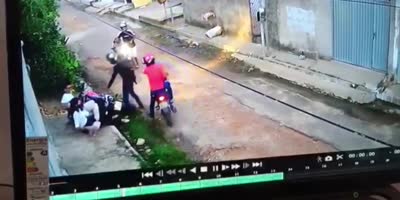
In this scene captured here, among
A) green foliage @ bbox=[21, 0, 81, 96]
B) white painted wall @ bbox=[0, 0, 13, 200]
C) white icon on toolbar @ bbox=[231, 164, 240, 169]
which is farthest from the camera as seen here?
white painted wall @ bbox=[0, 0, 13, 200]

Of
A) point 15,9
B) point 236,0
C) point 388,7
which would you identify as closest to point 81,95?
point 15,9

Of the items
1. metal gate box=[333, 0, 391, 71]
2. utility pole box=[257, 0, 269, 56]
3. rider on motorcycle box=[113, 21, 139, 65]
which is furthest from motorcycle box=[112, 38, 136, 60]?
metal gate box=[333, 0, 391, 71]

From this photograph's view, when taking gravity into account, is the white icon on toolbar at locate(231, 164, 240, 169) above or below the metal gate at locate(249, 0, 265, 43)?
below

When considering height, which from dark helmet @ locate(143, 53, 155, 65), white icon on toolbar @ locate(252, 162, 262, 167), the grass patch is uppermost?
dark helmet @ locate(143, 53, 155, 65)

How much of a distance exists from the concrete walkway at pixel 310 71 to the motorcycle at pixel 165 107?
0.11m

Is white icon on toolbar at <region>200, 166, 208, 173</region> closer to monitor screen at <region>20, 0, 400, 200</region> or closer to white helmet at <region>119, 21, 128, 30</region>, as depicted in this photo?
monitor screen at <region>20, 0, 400, 200</region>

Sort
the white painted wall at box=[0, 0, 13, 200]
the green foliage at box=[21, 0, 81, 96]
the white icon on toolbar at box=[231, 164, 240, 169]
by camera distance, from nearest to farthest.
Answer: the green foliage at box=[21, 0, 81, 96], the white icon on toolbar at box=[231, 164, 240, 169], the white painted wall at box=[0, 0, 13, 200]

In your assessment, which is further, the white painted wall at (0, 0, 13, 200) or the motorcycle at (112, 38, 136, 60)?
the white painted wall at (0, 0, 13, 200)

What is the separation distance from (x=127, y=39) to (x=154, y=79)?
7 centimetres

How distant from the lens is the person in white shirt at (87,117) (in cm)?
108

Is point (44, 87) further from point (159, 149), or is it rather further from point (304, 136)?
point (304, 136)

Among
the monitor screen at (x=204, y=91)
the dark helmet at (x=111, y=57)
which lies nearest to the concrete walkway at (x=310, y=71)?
the monitor screen at (x=204, y=91)

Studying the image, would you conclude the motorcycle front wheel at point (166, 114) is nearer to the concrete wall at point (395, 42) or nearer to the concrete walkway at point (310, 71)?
the concrete walkway at point (310, 71)

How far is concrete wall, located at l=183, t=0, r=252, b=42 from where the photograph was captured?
3.75 feet
